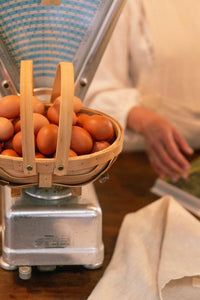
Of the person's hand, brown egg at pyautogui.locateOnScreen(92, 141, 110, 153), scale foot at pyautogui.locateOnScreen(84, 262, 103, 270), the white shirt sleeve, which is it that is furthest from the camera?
the white shirt sleeve

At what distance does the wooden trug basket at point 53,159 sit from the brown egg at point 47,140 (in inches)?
1.8

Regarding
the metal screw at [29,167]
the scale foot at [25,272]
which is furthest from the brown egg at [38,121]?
the scale foot at [25,272]

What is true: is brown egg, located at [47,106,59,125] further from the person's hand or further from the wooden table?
the person's hand

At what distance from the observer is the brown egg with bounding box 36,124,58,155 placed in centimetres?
72

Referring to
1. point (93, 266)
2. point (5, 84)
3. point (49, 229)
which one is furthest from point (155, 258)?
point (5, 84)

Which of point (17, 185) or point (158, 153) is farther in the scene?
point (158, 153)

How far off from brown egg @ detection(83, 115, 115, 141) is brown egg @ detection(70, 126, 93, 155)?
2 cm

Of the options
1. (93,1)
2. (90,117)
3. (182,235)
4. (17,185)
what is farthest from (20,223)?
(93,1)

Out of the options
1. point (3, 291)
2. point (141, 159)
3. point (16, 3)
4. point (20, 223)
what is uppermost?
point (16, 3)

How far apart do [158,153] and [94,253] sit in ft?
1.74

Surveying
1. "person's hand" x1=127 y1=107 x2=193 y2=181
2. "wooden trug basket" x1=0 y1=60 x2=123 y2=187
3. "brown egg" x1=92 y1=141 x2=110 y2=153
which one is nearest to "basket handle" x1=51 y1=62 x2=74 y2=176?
"wooden trug basket" x1=0 y1=60 x2=123 y2=187

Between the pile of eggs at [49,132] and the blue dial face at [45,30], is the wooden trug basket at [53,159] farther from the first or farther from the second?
the blue dial face at [45,30]

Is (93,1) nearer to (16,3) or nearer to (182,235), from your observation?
(16,3)

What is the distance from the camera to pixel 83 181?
0.75m
